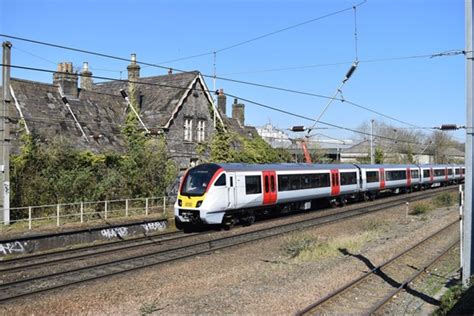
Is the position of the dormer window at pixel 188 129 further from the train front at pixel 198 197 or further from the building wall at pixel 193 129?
the train front at pixel 198 197

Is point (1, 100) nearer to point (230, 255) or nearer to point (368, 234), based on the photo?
point (230, 255)

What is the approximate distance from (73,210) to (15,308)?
12.8m

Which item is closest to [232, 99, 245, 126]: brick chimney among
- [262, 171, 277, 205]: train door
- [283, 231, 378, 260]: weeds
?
[262, 171, 277, 205]: train door

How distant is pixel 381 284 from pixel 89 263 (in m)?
7.94

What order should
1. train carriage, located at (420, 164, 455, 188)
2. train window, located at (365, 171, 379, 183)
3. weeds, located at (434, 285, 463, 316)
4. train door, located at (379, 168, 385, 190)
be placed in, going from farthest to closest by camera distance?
1. train carriage, located at (420, 164, 455, 188)
2. train door, located at (379, 168, 385, 190)
3. train window, located at (365, 171, 379, 183)
4. weeds, located at (434, 285, 463, 316)

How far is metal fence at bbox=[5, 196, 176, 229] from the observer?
66.1 ft

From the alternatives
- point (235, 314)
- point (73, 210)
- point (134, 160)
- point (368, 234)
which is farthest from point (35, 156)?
point (235, 314)

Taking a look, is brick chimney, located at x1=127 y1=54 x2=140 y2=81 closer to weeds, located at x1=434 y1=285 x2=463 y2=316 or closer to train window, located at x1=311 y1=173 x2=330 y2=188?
train window, located at x1=311 y1=173 x2=330 y2=188

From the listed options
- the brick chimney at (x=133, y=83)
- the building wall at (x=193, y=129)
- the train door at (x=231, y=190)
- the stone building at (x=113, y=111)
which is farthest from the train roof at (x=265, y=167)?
the brick chimney at (x=133, y=83)

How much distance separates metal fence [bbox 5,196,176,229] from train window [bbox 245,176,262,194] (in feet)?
14.8

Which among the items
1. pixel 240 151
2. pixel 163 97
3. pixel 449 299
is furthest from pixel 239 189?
pixel 240 151

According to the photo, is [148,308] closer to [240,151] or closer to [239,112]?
[240,151]

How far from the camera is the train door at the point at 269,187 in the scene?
22.8 meters

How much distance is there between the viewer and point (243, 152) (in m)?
36.5
